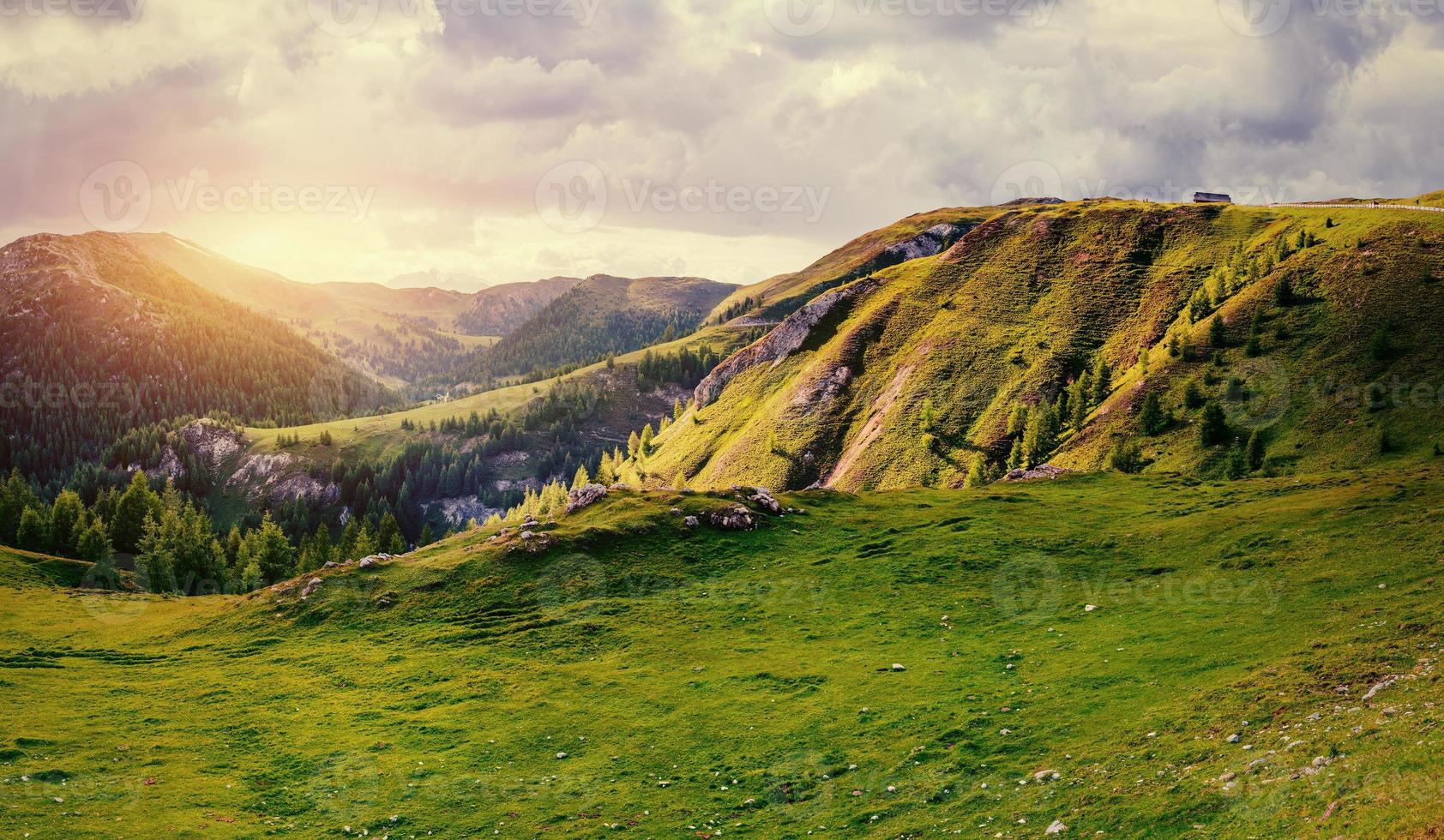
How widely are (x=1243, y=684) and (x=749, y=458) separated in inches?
5234

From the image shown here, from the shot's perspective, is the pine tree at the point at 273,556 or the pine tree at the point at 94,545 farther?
the pine tree at the point at 273,556

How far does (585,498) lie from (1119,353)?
109507 mm

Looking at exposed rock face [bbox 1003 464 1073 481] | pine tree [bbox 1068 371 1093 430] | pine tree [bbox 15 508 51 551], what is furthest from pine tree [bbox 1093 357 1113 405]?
pine tree [bbox 15 508 51 551]

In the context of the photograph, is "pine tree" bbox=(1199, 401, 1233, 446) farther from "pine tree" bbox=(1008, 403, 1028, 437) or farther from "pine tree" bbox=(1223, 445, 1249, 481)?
"pine tree" bbox=(1008, 403, 1028, 437)

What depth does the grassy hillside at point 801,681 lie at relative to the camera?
92.7ft

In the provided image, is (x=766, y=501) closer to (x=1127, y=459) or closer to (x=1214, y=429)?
(x=1127, y=459)

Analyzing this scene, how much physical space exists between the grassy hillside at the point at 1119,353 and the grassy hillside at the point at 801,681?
40134 mm

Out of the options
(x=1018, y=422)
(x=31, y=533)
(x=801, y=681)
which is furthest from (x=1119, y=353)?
(x=31, y=533)

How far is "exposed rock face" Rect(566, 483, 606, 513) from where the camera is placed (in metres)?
78.2

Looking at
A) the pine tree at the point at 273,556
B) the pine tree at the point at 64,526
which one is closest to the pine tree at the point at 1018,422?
the pine tree at the point at 273,556

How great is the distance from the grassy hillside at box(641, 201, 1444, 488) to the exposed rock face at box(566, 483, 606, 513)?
220ft

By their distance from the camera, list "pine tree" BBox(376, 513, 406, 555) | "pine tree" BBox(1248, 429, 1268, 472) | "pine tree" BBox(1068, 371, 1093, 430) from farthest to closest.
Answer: "pine tree" BBox(376, 513, 406, 555), "pine tree" BBox(1068, 371, 1093, 430), "pine tree" BBox(1248, 429, 1268, 472)

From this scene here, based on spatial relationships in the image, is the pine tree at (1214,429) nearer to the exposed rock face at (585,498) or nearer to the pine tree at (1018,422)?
the pine tree at (1018,422)

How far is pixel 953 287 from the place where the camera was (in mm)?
188375
